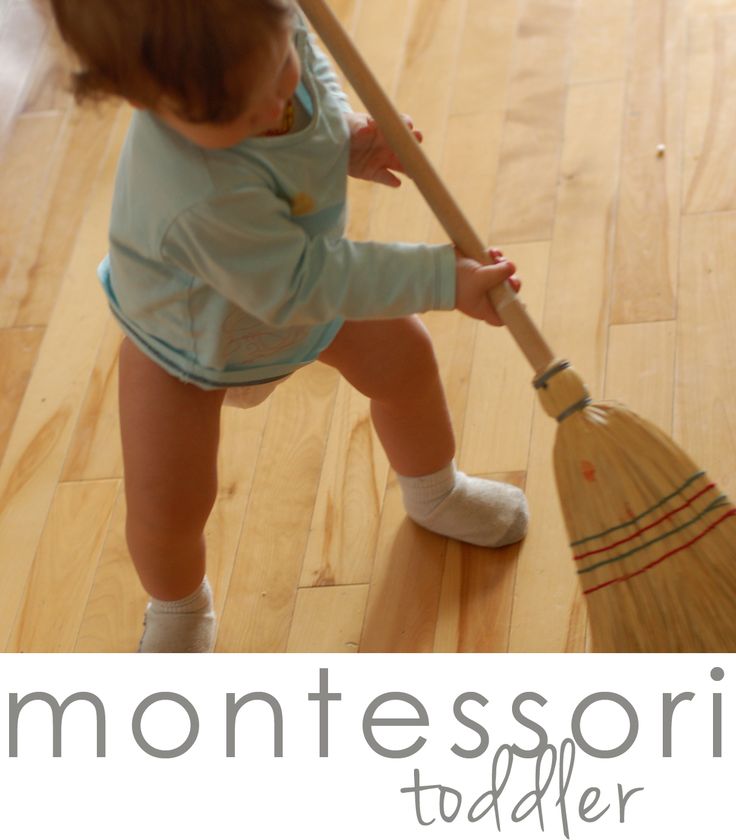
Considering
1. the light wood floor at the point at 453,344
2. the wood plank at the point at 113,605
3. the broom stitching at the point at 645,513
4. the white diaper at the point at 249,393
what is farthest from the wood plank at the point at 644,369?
the wood plank at the point at 113,605

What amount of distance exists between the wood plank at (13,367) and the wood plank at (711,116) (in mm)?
810

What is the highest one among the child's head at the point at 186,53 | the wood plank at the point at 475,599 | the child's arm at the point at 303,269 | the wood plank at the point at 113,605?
the child's head at the point at 186,53

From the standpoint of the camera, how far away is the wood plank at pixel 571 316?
129 cm

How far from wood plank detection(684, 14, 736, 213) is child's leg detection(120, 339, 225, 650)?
28.2 inches

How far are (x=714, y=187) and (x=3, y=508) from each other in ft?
2.95

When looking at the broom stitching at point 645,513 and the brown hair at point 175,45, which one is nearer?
the brown hair at point 175,45

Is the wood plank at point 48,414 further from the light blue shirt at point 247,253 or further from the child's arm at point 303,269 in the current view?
the child's arm at point 303,269

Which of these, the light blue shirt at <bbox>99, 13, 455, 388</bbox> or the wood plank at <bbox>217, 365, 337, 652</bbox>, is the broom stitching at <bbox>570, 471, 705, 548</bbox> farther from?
the wood plank at <bbox>217, 365, 337, 652</bbox>

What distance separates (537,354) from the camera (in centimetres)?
109

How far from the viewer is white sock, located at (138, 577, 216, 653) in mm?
1312

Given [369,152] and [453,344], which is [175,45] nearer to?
[369,152]

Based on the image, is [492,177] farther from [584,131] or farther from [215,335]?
[215,335]

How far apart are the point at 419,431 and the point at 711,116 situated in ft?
2.19

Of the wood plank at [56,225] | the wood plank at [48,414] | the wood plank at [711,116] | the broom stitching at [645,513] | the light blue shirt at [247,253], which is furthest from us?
the wood plank at [56,225]
